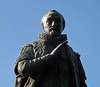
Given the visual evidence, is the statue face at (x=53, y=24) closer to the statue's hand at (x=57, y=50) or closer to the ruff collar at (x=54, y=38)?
the ruff collar at (x=54, y=38)

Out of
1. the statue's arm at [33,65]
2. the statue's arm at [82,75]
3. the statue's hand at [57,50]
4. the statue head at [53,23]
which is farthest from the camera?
the statue head at [53,23]

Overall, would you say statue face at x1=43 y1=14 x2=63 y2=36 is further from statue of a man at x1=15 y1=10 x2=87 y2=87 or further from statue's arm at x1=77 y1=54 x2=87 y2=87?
statue's arm at x1=77 y1=54 x2=87 y2=87

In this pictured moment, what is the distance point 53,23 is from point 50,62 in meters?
1.47

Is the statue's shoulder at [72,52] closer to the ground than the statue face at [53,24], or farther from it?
closer to the ground

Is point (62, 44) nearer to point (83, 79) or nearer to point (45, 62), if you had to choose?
point (45, 62)

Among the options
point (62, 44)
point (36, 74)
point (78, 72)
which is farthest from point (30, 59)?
point (78, 72)

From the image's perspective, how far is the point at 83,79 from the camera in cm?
838

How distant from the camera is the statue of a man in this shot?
7484 mm

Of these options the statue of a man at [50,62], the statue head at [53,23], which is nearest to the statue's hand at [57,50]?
the statue of a man at [50,62]

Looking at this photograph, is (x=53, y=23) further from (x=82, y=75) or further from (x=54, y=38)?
(x=82, y=75)

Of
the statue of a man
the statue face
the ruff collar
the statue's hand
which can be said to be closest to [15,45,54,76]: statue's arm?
the statue of a man

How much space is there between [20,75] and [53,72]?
35.3 inches

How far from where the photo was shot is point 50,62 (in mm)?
7570

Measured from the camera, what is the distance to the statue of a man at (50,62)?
748 centimetres
